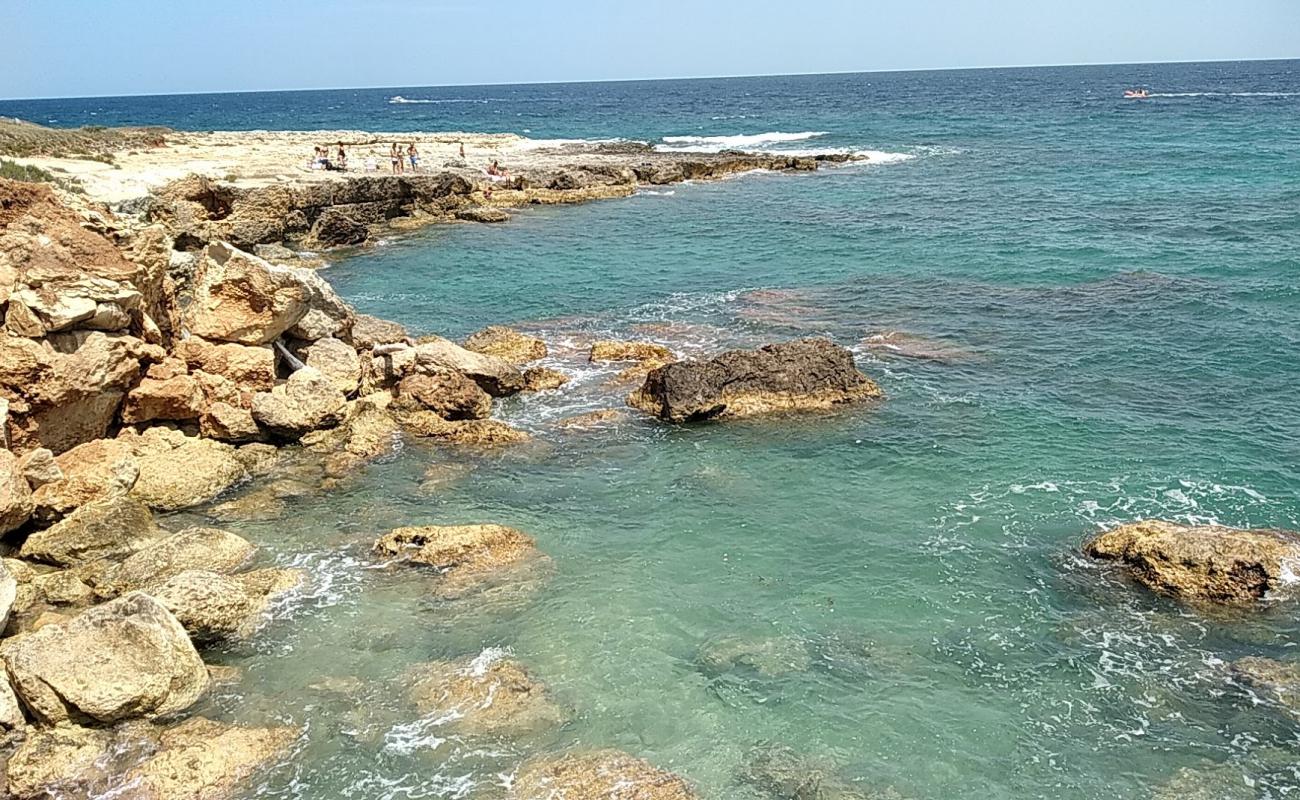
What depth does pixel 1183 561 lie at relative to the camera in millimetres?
12602

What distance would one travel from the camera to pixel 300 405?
17.9 m

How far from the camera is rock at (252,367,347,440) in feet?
57.4

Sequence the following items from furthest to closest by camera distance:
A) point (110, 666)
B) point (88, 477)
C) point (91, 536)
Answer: point (88, 477)
point (91, 536)
point (110, 666)

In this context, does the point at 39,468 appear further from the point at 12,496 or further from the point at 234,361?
the point at 234,361

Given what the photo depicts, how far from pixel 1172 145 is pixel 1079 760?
212 feet

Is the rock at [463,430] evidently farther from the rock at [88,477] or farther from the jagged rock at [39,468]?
the jagged rock at [39,468]

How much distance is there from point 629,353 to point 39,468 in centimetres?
1256

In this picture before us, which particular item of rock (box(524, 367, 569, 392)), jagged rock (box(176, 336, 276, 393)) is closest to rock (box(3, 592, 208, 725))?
jagged rock (box(176, 336, 276, 393))

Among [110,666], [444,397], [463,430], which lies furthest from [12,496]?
[444,397]

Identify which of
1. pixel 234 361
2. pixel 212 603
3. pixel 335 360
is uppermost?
pixel 234 361

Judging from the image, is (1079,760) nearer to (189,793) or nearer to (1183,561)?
(1183,561)

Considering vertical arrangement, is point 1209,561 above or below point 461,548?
above

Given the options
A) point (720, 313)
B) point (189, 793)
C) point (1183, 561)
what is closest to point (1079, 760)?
point (1183, 561)

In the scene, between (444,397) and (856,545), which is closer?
(856,545)
